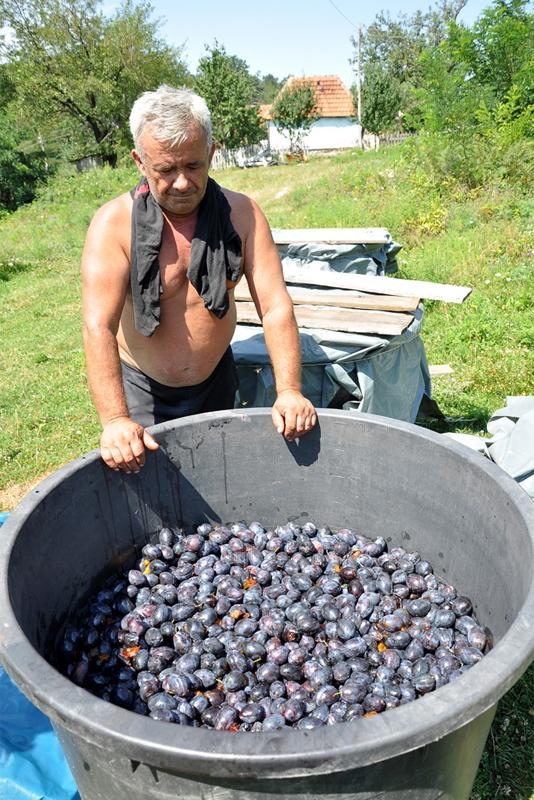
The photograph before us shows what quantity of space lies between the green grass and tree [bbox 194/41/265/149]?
2008cm

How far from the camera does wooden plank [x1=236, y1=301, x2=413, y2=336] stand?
10.6ft

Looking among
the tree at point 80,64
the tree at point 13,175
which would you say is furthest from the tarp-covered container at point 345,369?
the tree at point 80,64

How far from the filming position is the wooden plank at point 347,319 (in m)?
3.25

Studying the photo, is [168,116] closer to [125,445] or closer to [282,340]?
[282,340]

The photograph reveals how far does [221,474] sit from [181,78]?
111ft

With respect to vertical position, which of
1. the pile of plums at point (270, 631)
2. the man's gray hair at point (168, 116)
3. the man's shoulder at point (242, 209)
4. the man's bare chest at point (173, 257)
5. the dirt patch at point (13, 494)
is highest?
the man's gray hair at point (168, 116)

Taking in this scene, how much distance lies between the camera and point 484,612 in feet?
5.50

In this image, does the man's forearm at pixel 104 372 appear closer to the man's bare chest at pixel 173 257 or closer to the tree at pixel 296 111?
the man's bare chest at pixel 173 257

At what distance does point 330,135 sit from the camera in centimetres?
4100

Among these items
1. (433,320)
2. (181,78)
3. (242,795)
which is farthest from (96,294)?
(181,78)

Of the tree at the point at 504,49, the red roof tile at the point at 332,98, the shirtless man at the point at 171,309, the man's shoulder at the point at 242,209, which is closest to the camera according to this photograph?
the shirtless man at the point at 171,309

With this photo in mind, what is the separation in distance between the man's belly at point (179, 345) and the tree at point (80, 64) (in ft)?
89.7

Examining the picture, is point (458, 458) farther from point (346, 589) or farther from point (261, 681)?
point (261, 681)

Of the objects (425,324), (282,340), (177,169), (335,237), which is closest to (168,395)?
(282,340)
